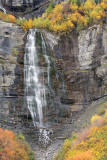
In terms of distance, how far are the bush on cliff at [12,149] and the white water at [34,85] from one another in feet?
18.3

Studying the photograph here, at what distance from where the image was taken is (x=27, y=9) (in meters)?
44.4

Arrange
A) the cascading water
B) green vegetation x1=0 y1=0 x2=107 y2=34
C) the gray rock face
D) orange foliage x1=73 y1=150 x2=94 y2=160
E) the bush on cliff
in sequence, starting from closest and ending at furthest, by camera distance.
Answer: orange foliage x1=73 y1=150 x2=94 y2=160, the bush on cliff, the cascading water, the gray rock face, green vegetation x1=0 y1=0 x2=107 y2=34

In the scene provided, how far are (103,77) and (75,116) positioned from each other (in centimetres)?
783

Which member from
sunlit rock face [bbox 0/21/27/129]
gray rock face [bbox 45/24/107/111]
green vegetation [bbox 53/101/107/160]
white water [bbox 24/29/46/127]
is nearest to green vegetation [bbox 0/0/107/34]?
gray rock face [bbox 45/24/107/111]

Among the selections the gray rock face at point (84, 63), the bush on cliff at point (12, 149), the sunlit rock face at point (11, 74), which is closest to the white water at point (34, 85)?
the sunlit rock face at point (11, 74)

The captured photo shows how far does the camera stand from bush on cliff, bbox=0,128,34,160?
13.5m

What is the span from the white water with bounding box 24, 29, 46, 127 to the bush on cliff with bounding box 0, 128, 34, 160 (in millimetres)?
5566

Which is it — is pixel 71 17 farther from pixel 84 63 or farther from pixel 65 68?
pixel 65 68

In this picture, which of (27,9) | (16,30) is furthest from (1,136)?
(27,9)

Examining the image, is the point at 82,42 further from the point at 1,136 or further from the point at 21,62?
the point at 1,136

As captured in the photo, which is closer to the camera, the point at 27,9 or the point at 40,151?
the point at 40,151

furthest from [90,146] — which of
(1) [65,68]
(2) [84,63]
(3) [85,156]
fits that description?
(2) [84,63]

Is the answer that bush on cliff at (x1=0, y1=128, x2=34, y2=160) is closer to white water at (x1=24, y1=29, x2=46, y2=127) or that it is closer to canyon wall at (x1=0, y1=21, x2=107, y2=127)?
canyon wall at (x1=0, y1=21, x2=107, y2=127)

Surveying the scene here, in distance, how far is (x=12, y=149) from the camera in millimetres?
14062
